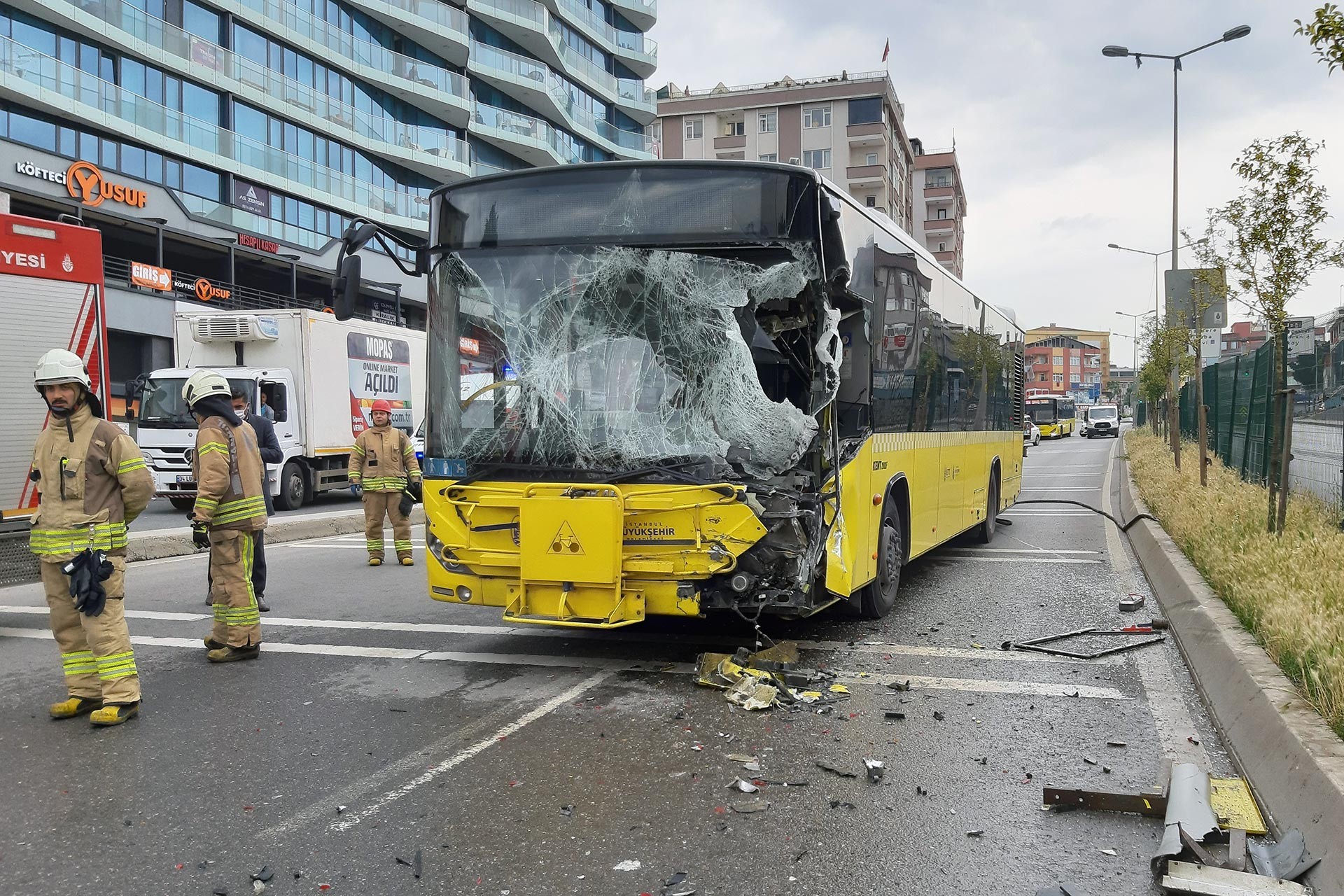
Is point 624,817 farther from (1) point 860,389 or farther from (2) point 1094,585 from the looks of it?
(2) point 1094,585

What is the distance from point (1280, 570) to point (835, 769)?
4326 millimetres

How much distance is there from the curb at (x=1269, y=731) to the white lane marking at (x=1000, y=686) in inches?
22.2

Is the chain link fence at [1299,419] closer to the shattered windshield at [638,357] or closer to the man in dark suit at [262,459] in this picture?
the shattered windshield at [638,357]

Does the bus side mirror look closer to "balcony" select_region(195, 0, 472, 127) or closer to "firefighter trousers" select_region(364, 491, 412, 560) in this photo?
"firefighter trousers" select_region(364, 491, 412, 560)

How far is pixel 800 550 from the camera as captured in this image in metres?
6.28

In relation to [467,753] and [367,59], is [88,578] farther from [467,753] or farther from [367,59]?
Answer: [367,59]

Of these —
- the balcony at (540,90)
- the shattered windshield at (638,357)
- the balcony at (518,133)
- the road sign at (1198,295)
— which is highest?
the balcony at (540,90)

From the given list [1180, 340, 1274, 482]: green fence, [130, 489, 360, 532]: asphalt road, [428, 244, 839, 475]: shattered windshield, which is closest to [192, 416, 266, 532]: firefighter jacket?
[428, 244, 839, 475]: shattered windshield

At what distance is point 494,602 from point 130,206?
1186 inches

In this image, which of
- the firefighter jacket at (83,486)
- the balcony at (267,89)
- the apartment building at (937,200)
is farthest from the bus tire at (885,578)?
the apartment building at (937,200)

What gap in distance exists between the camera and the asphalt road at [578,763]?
3.78 metres

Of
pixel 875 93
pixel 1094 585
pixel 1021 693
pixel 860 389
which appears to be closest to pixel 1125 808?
pixel 1021 693

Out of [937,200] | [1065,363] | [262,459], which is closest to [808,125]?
[937,200]

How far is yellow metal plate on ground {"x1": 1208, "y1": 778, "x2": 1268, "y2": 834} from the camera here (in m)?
4.01
